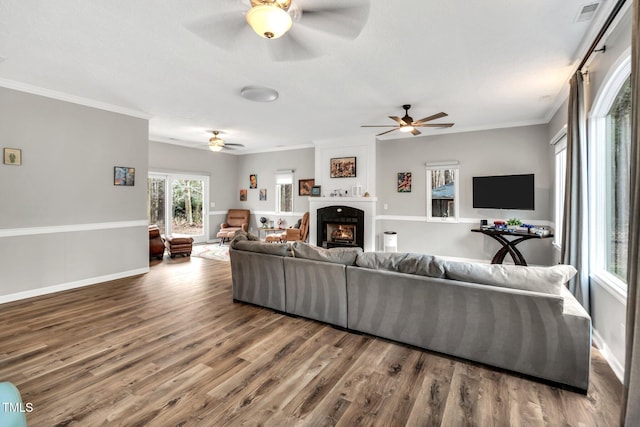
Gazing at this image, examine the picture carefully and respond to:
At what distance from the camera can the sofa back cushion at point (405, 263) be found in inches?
99.7

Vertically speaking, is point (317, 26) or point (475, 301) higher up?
point (317, 26)

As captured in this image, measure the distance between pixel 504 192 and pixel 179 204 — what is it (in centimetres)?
779

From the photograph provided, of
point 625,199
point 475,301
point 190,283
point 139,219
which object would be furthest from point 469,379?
point 139,219

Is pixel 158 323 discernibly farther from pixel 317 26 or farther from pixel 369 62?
pixel 369 62

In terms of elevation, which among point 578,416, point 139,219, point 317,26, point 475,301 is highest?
point 317,26

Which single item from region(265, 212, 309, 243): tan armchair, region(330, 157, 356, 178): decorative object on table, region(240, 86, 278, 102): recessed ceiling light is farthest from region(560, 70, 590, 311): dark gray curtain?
region(265, 212, 309, 243): tan armchair

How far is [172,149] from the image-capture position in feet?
26.1

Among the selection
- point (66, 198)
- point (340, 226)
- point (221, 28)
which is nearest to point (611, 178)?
point (221, 28)

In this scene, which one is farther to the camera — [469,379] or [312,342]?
[312,342]

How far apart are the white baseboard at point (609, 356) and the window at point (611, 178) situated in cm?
54

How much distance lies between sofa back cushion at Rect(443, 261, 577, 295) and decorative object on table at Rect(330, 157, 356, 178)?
488cm

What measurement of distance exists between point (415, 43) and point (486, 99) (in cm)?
226

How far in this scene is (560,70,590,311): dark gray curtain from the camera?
2.93 metres

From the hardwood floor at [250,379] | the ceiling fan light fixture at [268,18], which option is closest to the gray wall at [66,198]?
the hardwood floor at [250,379]
